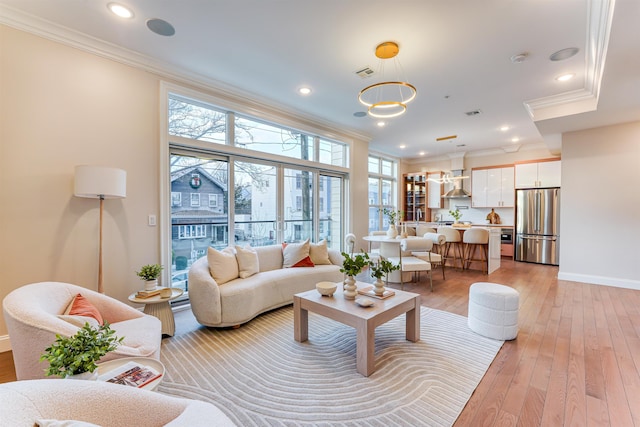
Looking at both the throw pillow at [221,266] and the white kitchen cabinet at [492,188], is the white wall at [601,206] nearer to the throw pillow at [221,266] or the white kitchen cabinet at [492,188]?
the white kitchen cabinet at [492,188]

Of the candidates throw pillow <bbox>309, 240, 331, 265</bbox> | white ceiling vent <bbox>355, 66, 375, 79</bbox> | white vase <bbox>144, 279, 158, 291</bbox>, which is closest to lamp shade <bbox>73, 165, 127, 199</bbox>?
white vase <bbox>144, 279, 158, 291</bbox>

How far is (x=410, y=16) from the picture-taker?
2.45 m

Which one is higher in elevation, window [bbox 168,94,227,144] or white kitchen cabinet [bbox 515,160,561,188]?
window [bbox 168,94,227,144]

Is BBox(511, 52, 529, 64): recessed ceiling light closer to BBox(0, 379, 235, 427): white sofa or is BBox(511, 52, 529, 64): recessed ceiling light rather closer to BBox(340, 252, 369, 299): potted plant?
BBox(340, 252, 369, 299): potted plant

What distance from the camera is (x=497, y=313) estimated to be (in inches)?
109

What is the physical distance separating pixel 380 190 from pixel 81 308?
6.94 metres

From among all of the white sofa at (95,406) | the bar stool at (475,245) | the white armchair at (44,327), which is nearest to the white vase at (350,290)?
the white armchair at (44,327)

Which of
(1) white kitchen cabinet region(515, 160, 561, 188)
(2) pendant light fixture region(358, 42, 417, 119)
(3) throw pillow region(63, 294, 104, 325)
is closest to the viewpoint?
(3) throw pillow region(63, 294, 104, 325)

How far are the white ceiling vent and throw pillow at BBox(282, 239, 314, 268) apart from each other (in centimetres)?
248

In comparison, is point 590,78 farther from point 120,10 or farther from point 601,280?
point 120,10

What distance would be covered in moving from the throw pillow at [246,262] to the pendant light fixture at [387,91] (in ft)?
7.71

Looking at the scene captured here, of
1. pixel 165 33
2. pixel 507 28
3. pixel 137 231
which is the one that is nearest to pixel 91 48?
pixel 165 33

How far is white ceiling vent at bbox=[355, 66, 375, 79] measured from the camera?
336cm

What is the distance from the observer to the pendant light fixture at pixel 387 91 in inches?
113
